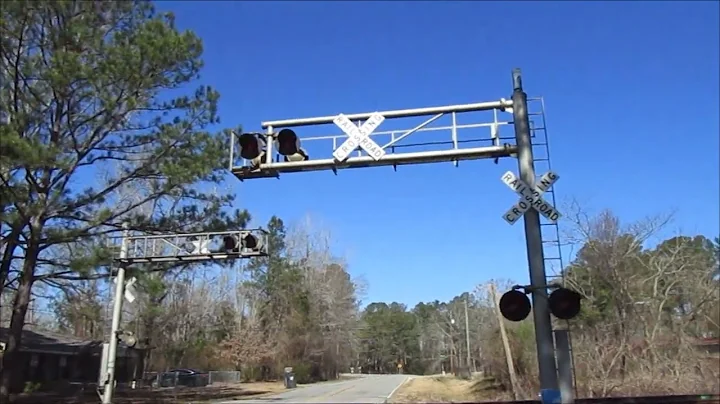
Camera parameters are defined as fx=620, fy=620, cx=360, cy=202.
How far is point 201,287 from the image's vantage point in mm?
62812

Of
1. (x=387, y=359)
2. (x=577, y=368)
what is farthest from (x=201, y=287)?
(x=387, y=359)

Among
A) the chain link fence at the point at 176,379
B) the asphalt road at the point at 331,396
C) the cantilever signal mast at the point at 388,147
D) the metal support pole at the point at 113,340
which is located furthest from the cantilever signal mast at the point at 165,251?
the chain link fence at the point at 176,379

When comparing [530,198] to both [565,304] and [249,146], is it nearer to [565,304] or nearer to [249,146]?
[565,304]

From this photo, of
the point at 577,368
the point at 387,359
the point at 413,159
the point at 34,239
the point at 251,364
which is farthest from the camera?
the point at 387,359

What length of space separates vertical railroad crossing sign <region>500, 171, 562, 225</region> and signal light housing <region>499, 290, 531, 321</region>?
1025 millimetres

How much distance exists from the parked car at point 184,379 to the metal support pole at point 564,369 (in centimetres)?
4505

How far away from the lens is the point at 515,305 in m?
8.62

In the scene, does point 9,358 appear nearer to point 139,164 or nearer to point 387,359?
point 139,164

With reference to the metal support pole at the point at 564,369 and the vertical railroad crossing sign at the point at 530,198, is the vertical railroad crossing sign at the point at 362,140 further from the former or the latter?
the metal support pole at the point at 564,369

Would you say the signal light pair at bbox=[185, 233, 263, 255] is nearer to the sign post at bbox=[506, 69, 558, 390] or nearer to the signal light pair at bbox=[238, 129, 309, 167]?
the signal light pair at bbox=[238, 129, 309, 167]

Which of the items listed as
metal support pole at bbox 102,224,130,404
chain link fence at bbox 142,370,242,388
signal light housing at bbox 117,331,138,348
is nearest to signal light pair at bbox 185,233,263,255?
metal support pole at bbox 102,224,130,404

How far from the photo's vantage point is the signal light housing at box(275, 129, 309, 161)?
947 cm

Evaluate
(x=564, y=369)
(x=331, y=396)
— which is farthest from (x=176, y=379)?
(x=564, y=369)

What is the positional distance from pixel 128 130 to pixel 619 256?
26014mm
